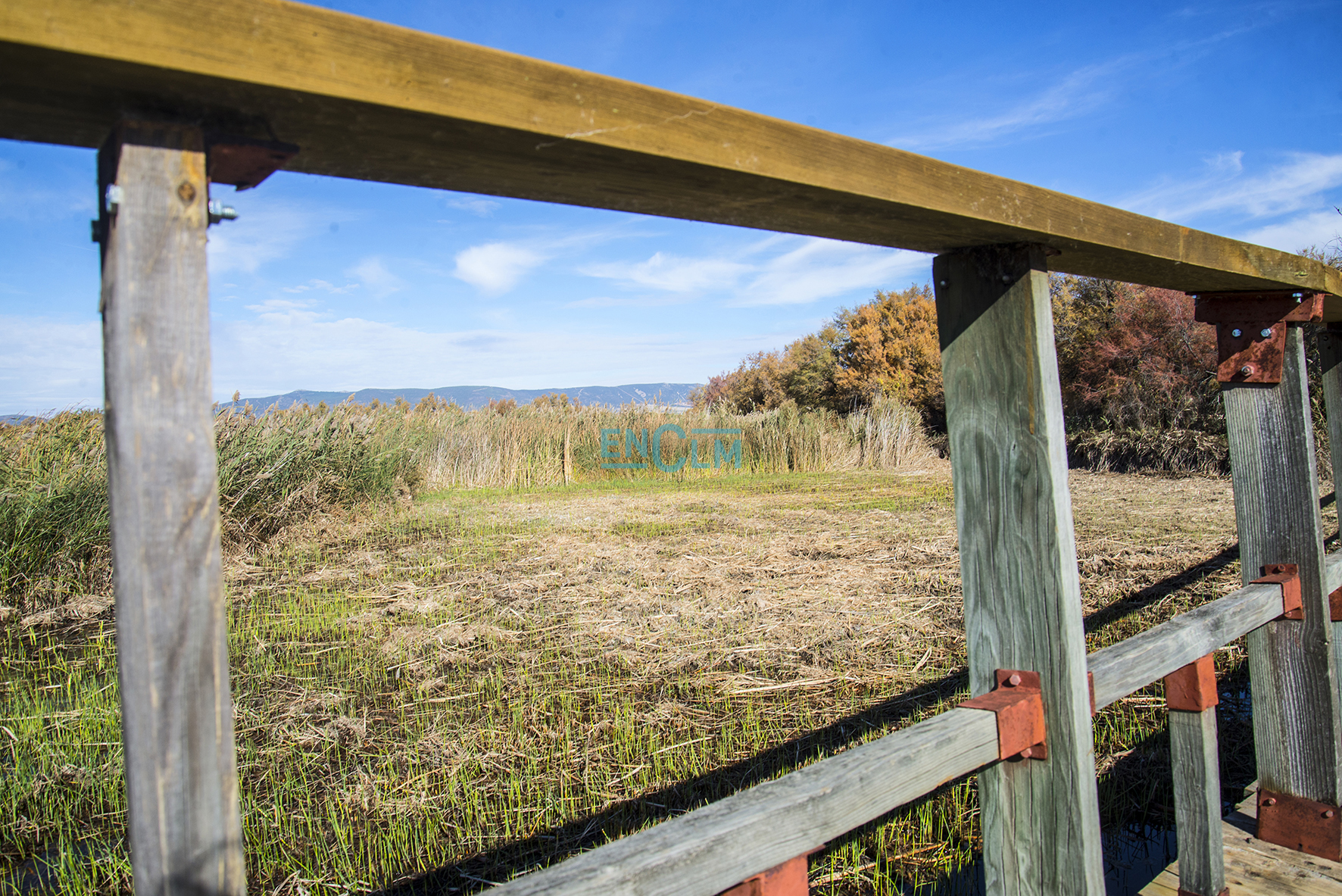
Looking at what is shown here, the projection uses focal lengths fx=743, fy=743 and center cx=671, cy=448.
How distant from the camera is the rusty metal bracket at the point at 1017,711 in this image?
1.18 metres

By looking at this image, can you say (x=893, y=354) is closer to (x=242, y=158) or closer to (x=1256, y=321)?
(x=1256, y=321)

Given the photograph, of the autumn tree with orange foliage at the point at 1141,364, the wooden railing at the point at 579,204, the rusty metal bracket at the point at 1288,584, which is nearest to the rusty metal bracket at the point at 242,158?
the wooden railing at the point at 579,204

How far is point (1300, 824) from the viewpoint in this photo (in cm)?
214

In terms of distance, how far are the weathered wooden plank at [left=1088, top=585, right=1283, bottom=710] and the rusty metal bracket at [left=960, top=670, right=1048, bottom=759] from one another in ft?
0.71

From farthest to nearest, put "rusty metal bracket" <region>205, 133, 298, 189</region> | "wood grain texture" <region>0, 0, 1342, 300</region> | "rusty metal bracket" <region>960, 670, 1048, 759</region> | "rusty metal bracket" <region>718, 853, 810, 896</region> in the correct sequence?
"rusty metal bracket" <region>960, 670, 1048, 759</region>
"rusty metal bracket" <region>718, 853, 810, 896</region>
"rusty metal bracket" <region>205, 133, 298, 189</region>
"wood grain texture" <region>0, 0, 1342, 300</region>

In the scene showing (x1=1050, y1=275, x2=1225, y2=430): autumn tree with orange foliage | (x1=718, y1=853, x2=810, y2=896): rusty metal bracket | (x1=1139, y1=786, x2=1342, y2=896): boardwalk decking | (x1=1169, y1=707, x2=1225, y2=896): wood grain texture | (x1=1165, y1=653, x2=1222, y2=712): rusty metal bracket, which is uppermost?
(x1=1050, y1=275, x2=1225, y2=430): autumn tree with orange foliage

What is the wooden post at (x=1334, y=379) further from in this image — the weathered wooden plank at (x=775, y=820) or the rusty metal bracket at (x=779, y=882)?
the rusty metal bracket at (x=779, y=882)

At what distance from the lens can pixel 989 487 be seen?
4.21 feet

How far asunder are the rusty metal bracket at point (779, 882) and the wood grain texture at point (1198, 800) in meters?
1.40

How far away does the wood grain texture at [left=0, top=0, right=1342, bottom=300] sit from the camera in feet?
1.83

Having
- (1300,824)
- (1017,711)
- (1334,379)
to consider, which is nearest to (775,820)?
(1017,711)

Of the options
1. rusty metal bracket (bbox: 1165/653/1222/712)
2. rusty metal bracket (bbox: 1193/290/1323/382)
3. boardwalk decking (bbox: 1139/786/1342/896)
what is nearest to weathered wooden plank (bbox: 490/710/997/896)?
rusty metal bracket (bbox: 1165/653/1222/712)

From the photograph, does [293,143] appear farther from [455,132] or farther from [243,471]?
[243,471]

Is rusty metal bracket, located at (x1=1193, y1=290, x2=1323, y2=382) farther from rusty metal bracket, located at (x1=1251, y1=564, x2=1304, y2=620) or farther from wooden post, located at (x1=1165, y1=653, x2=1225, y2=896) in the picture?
wooden post, located at (x1=1165, y1=653, x2=1225, y2=896)
